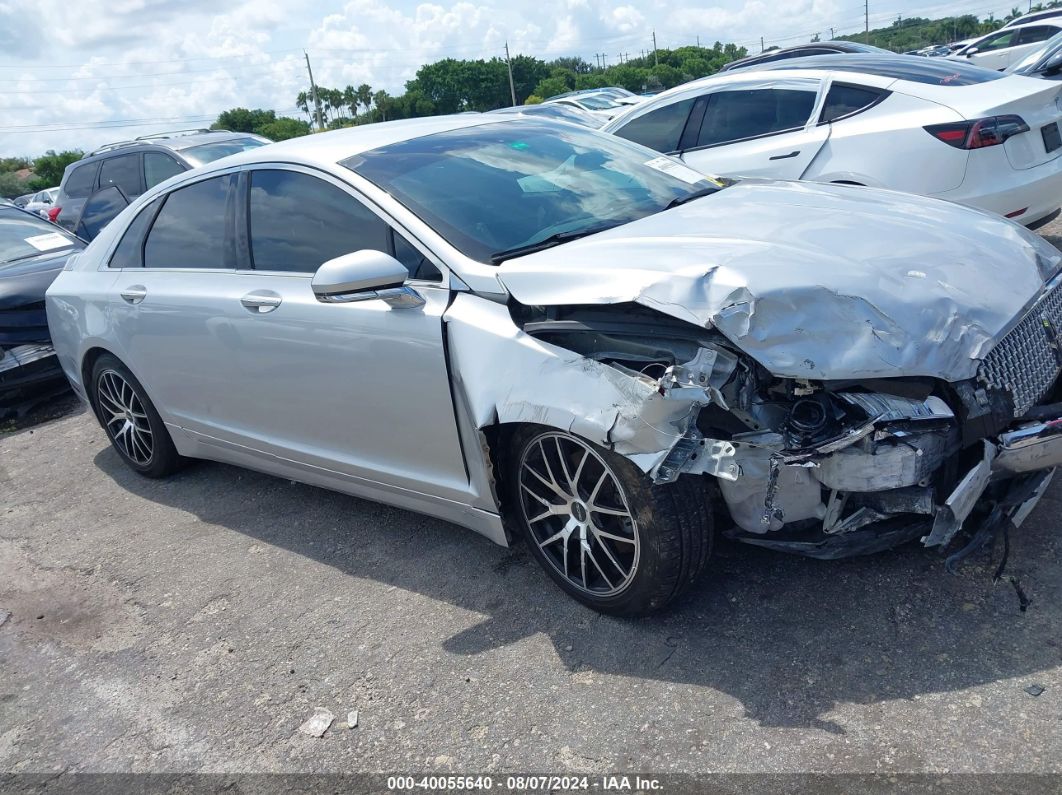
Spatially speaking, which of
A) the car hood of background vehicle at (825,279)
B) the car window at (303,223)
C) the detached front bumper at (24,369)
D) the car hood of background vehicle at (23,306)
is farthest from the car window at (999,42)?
the car window at (303,223)

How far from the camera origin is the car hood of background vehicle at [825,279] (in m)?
2.60

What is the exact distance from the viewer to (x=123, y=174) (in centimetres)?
1013

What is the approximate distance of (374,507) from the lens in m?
4.43

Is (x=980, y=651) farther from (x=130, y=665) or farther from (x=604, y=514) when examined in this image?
(x=130, y=665)

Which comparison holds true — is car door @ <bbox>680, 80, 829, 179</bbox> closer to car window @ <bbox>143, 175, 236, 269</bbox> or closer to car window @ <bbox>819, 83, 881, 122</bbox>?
car window @ <bbox>819, 83, 881, 122</bbox>

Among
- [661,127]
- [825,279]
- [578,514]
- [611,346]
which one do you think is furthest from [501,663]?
[661,127]

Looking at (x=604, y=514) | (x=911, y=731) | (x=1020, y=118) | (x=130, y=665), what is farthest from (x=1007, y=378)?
(x=1020, y=118)

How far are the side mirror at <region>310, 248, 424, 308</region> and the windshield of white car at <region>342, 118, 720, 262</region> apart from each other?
28 cm

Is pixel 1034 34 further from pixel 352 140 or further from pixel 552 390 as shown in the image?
pixel 552 390

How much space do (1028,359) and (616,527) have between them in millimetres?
1424

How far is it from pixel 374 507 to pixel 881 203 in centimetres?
269

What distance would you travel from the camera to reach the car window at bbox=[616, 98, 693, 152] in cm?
709

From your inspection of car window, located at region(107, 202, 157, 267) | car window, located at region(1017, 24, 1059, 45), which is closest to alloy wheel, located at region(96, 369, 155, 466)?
car window, located at region(107, 202, 157, 267)

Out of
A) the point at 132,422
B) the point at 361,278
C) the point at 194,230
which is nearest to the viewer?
the point at 361,278
